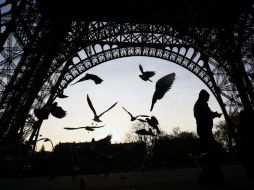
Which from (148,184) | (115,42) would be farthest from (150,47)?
(148,184)

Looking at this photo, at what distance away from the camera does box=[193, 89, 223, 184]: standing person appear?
702cm

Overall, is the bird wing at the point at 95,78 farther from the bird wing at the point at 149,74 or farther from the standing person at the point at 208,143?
the standing person at the point at 208,143

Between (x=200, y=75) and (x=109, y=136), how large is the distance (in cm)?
2138

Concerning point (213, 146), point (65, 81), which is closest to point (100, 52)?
point (65, 81)

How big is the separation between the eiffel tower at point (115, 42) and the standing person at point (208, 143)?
4.31 m

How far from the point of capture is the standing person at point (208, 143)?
702cm

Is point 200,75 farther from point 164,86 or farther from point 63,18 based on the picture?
point 164,86

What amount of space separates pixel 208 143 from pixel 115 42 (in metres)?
18.6

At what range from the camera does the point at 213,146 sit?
703cm

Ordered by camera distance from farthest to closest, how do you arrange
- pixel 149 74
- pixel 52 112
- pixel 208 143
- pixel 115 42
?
1. pixel 115 42
2. pixel 208 143
3. pixel 149 74
4. pixel 52 112

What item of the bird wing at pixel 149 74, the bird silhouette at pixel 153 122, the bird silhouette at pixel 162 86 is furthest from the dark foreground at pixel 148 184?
the bird silhouette at pixel 162 86

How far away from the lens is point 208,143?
7.00 metres

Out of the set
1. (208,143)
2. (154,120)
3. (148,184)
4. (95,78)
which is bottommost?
(148,184)

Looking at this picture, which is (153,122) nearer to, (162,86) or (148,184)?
(162,86)
